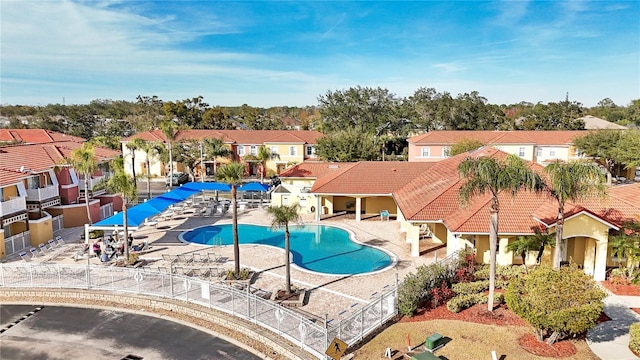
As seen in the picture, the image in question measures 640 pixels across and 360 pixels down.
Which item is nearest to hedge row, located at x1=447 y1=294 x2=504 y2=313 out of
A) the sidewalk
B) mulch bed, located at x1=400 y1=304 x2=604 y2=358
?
mulch bed, located at x1=400 y1=304 x2=604 y2=358

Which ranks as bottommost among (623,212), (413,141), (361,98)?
(623,212)

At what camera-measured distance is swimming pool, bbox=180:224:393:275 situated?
2491 centimetres

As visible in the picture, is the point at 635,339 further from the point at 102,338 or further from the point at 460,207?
the point at 102,338

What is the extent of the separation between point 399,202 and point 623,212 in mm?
12900

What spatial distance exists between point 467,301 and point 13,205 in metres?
27.0

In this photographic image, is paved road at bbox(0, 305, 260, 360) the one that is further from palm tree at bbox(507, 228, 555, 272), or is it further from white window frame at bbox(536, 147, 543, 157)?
white window frame at bbox(536, 147, 543, 157)

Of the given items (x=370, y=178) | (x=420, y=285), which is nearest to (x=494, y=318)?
(x=420, y=285)

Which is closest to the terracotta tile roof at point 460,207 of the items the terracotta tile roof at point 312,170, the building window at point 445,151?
the terracotta tile roof at point 312,170

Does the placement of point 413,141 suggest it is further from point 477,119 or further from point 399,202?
point 399,202

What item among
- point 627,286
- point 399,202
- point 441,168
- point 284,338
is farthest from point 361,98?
point 284,338

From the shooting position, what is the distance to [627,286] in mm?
20547

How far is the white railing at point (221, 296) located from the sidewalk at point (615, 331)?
711 centimetres

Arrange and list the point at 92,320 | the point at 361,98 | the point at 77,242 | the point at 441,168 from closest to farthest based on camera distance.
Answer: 1. the point at 92,320
2. the point at 77,242
3. the point at 441,168
4. the point at 361,98

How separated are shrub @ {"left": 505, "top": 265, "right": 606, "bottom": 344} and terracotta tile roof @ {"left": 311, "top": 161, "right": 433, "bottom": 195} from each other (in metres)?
19.8
